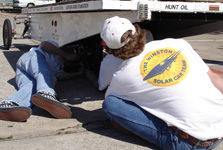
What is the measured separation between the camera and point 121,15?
3.30m

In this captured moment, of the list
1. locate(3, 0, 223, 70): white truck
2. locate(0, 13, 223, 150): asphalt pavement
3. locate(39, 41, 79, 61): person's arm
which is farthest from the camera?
locate(39, 41, 79, 61): person's arm

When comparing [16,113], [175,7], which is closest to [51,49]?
[16,113]

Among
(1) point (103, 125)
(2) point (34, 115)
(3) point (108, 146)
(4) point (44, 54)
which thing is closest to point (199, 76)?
(3) point (108, 146)

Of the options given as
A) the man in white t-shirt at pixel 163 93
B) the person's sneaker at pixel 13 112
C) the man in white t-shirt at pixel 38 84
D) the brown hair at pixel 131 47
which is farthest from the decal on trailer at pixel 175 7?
the person's sneaker at pixel 13 112

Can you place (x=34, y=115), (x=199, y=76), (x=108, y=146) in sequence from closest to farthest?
(x=199, y=76) → (x=108, y=146) → (x=34, y=115)

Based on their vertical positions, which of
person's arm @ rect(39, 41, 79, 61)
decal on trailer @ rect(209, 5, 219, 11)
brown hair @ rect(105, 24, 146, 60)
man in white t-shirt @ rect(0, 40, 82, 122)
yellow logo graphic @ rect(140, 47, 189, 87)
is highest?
decal on trailer @ rect(209, 5, 219, 11)

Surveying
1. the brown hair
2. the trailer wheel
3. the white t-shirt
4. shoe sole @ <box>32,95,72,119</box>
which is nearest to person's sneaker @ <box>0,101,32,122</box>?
shoe sole @ <box>32,95,72,119</box>

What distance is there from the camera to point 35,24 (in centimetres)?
650

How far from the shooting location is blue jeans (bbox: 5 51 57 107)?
3.20 meters

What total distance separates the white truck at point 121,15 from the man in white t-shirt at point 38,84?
1.31 ft

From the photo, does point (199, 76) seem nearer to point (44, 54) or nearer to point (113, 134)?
point (113, 134)

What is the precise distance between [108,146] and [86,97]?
4.48 feet

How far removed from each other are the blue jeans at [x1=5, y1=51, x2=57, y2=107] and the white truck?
0.64 meters

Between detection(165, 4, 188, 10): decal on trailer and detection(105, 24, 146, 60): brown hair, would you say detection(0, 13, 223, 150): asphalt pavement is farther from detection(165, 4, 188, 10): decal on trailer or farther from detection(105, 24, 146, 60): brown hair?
detection(165, 4, 188, 10): decal on trailer
